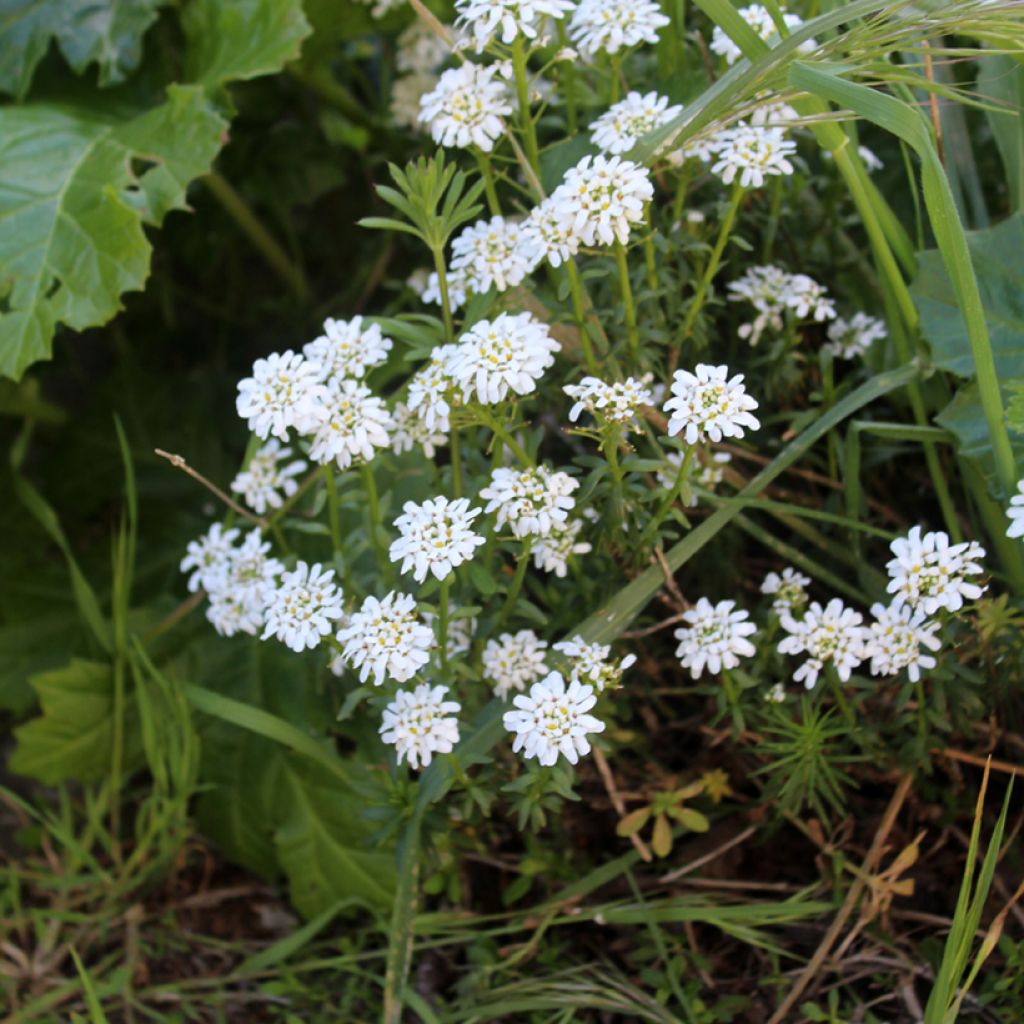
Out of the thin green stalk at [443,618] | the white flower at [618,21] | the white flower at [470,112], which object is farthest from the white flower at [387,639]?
the white flower at [618,21]

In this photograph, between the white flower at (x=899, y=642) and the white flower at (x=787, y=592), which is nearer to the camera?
the white flower at (x=899, y=642)

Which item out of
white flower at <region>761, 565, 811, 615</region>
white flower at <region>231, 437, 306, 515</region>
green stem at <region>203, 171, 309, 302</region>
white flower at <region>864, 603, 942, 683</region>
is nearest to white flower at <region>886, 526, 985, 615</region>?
white flower at <region>864, 603, 942, 683</region>

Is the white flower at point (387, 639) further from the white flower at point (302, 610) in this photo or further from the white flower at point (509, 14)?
the white flower at point (509, 14)

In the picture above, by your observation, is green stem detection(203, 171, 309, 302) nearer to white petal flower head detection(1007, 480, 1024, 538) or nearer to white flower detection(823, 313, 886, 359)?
white flower detection(823, 313, 886, 359)

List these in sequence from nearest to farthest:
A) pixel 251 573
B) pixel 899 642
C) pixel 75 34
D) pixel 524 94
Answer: pixel 899 642 → pixel 524 94 → pixel 251 573 → pixel 75 34

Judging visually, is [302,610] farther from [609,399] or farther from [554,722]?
[609,399]

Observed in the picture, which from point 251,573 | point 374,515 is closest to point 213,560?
point 251,573
